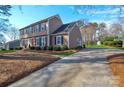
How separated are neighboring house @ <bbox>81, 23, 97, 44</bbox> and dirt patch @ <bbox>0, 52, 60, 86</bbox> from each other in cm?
111

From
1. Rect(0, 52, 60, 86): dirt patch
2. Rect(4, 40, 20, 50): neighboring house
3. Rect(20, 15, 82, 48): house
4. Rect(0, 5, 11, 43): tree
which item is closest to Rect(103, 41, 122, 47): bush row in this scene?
Rect(20, 15, 82, 48): house

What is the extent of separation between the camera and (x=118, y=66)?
585cm

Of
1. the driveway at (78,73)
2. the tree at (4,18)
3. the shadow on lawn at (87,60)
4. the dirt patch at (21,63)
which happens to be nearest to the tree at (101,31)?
the driveway at (78,73)

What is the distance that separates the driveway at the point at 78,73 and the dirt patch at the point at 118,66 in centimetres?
13

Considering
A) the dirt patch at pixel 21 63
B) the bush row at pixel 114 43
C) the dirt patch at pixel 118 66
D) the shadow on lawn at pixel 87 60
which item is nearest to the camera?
the dirt patch at pixel 118 66

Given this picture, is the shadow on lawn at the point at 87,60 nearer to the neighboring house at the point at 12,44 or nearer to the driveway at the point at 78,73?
the driveway at the point at 78,73

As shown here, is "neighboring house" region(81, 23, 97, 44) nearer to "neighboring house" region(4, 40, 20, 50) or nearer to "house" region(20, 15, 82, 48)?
"house" region(20, 15, 82, 48)

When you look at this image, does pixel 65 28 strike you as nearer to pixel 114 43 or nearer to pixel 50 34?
pixel 50 34

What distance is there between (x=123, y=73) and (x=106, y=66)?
811 millimetres

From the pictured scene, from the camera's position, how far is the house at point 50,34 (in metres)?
6.41

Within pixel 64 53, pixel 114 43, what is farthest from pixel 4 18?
pixel 114 43

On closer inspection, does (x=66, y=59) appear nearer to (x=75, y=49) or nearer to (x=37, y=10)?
(x=75, y=49)

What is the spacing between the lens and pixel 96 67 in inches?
239
